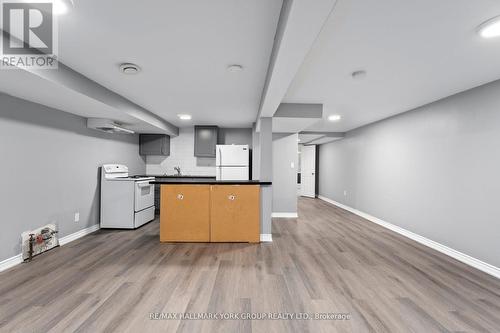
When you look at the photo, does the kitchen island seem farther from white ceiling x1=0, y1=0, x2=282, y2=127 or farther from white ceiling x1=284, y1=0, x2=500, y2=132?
white ceiling x1=284, y1=0, x2=500, y2=132

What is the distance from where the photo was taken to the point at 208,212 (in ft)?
11.9

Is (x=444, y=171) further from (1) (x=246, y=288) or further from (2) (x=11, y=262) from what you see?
(2) (x=11, y=262)

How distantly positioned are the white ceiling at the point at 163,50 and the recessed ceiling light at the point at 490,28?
1547 mm

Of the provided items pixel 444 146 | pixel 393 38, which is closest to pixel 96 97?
pixel 393 38

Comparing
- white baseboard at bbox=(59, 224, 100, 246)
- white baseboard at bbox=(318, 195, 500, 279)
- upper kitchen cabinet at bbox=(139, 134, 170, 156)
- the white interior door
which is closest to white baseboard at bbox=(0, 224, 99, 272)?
white baseboard at bbox=(59, 224, 100, 246)

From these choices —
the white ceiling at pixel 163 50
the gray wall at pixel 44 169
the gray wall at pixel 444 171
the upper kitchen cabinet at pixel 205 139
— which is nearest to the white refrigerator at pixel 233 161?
the upper kitchen cabinet at pixel 205 139

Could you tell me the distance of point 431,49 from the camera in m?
2.00

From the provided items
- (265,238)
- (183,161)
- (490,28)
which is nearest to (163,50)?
(490,28)

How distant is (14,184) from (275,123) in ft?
12.8

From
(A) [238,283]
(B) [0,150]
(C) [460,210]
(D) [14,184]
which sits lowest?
(A) [238,283]

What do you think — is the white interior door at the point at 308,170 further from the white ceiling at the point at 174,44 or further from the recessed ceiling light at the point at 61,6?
the recessed ceiling light at the point at 61,6

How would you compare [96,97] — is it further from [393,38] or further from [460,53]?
[460,53]

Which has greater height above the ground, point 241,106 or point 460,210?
point 241,106

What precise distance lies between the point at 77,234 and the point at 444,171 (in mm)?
5990
